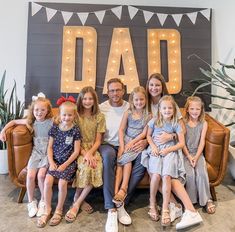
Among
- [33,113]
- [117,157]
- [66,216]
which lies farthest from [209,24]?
[66,216]

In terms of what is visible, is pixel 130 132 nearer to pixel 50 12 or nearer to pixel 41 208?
pixel 41 208

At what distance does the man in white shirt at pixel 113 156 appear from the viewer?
6.23 feet

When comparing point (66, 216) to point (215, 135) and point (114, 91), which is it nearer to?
point (114, 91)

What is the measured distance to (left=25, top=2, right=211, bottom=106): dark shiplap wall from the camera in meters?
2.88

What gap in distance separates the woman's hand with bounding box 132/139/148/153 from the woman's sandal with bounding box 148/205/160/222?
18.3 inches

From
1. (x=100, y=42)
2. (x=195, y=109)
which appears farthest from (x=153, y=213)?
(x=100, y=42)

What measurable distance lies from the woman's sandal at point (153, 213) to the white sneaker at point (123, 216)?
179mm

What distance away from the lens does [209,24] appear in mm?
2934

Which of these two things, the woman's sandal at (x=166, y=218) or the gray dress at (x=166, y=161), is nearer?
the woman's sandal at (x=166, y=218)

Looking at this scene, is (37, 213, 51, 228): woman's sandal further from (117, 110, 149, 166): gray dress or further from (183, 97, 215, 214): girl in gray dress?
(183, 97, 215, 214): girl in gray dress

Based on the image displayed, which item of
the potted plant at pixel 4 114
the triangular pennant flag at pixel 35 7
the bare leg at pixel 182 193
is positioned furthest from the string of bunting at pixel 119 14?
the bare leg at pixel 182 193

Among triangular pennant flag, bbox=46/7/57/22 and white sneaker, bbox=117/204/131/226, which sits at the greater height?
triangular pennant flag, bbox=46/7/57/22

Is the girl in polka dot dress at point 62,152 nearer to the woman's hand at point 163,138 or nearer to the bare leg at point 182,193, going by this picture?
the woman's hand at point 163,138

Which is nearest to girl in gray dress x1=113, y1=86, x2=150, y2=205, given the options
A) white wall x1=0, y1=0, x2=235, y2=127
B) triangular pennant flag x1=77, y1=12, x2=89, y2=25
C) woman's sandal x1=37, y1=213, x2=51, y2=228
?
woman's sandal x1=37, y1=213, x2=51, y2=228
